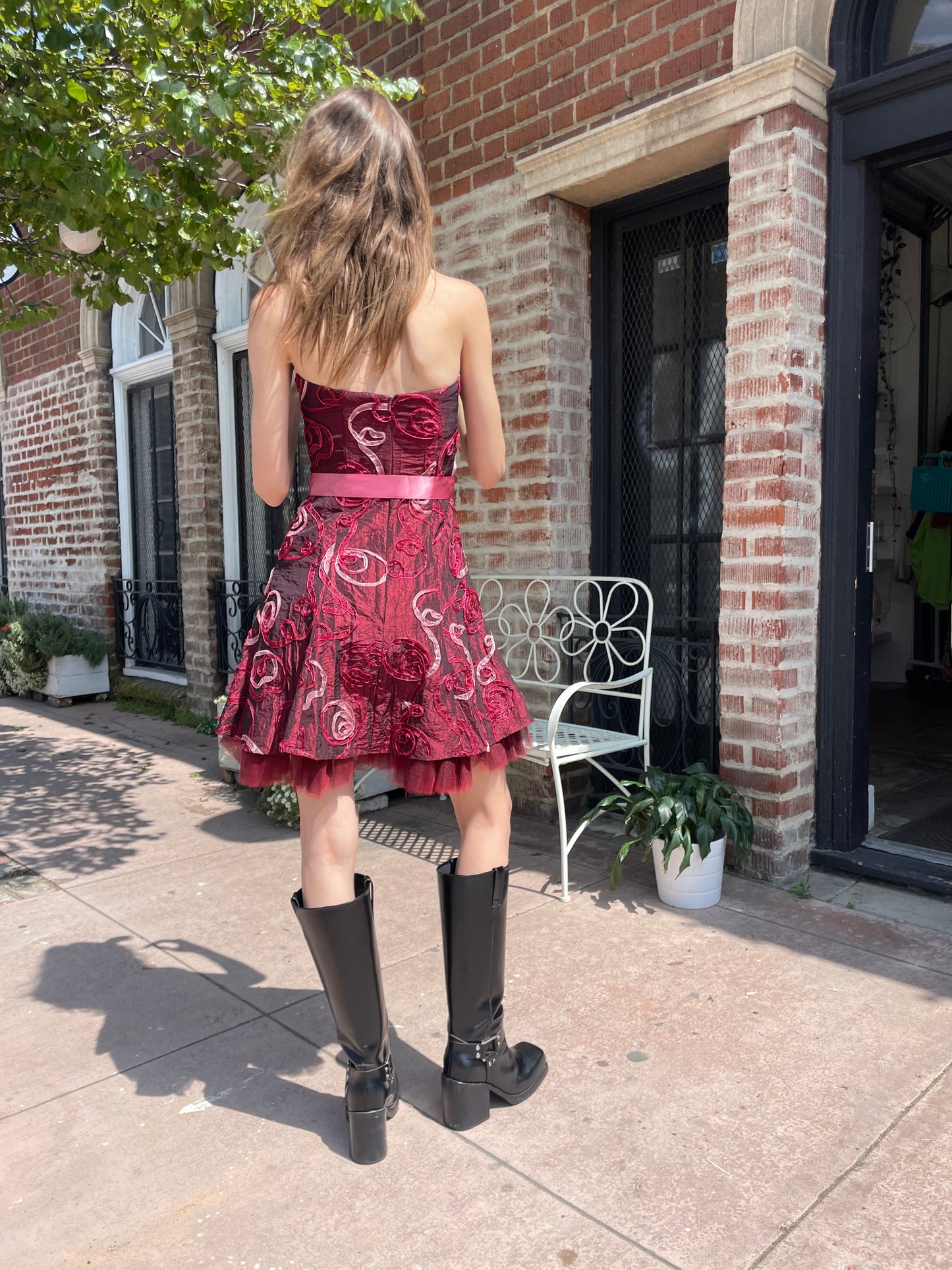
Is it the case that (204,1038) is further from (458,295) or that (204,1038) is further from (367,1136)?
(458,295)

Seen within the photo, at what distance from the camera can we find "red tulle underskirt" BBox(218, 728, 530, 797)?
5.95ft

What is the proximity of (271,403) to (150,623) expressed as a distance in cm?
626

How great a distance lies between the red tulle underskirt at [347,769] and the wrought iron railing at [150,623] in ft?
18.2

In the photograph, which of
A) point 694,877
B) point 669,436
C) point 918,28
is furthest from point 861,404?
point 694,877

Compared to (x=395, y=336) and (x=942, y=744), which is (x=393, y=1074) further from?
(x=942, y=744)

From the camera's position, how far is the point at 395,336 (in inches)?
70.3

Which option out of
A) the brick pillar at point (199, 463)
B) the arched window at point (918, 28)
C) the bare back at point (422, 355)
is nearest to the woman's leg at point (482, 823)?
the bare back at point (422, 355)

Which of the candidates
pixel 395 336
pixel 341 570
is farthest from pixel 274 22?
pixel 341 570

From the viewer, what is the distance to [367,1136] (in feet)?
6.12

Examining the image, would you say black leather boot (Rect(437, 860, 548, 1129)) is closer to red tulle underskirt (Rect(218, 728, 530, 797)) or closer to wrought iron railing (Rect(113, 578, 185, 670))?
red tulle underskirt (Rect(218, 728, 530, 797))

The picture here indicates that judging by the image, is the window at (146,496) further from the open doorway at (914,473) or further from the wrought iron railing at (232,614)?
the open doorway at (914,473)

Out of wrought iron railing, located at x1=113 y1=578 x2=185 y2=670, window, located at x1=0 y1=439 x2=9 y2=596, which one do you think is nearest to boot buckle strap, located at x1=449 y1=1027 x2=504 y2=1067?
wrought iron railing, located at x1=113 y1=578 x2=185 y2=670

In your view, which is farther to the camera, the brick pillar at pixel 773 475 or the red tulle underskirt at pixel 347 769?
the brick pillar at pixel 773 475

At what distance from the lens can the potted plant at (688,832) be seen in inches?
121
